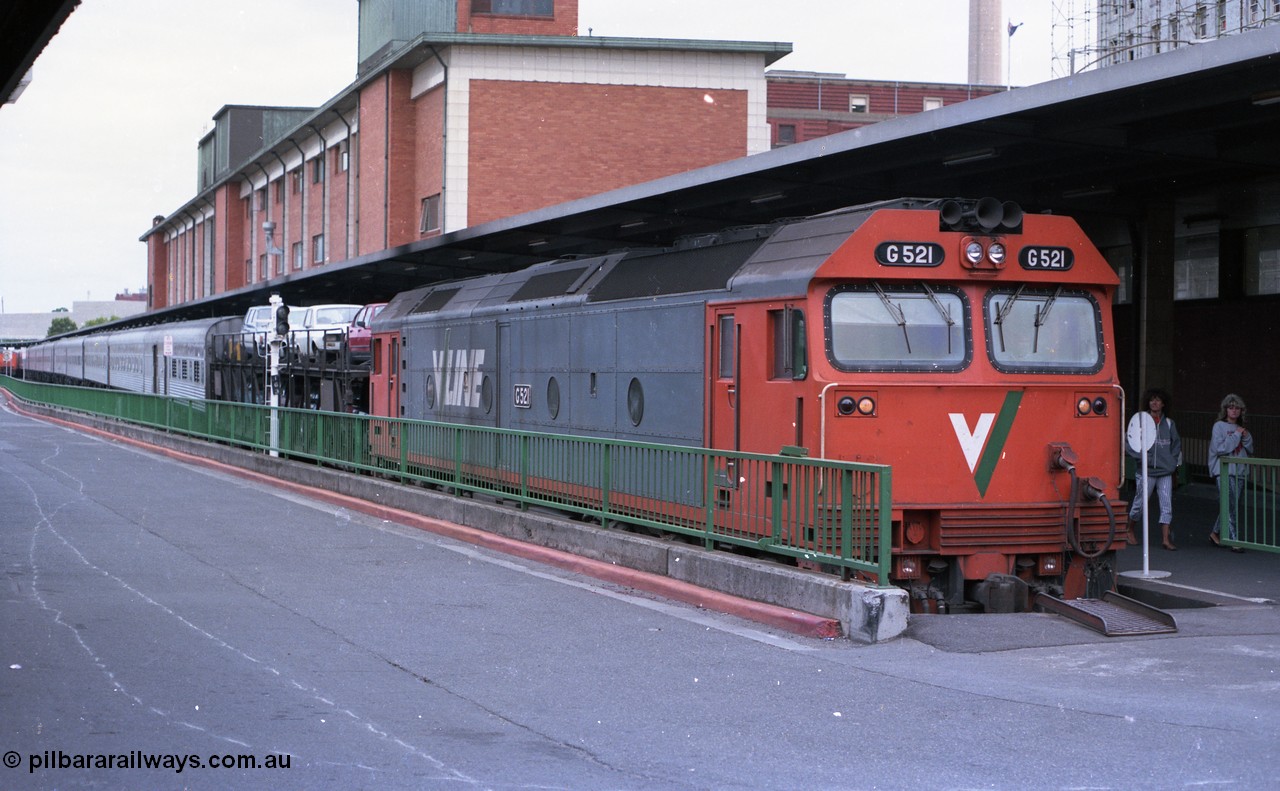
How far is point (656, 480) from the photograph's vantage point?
13.9 m

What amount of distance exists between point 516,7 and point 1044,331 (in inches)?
1482

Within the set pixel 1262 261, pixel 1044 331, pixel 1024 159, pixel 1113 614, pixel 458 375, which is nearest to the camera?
pixel 1113 614

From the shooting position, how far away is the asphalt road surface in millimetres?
6852

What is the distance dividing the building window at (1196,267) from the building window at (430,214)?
2324cm

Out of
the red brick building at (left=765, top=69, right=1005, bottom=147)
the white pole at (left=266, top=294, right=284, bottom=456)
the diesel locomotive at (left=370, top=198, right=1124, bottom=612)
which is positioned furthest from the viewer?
the red brick building at (left=765, top=69, right=1005, bottom=147)

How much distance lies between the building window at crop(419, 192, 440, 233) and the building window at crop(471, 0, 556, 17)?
23.1 ft

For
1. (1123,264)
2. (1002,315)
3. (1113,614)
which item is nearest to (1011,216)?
(1002,315)

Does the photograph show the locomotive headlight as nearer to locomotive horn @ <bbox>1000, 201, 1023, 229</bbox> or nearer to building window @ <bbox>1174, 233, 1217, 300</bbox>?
locomotive horn @ <bbox>1000, 201, 1023, 229</bbox>

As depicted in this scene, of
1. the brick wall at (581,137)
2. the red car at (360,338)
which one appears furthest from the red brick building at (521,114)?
the red car at (360,338)

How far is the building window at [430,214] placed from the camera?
44188 mm

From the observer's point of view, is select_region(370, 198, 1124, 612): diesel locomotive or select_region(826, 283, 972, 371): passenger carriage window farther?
select_region(826, 283, 972, 371): passenger carriage window

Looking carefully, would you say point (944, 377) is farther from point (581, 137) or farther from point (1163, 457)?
point (581, 137)

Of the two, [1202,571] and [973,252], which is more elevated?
[973,252]

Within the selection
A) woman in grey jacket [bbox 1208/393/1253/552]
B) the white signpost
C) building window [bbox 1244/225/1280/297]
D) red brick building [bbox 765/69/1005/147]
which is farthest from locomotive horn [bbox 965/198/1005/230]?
red brick building [bbox 765/69/1005/147]
